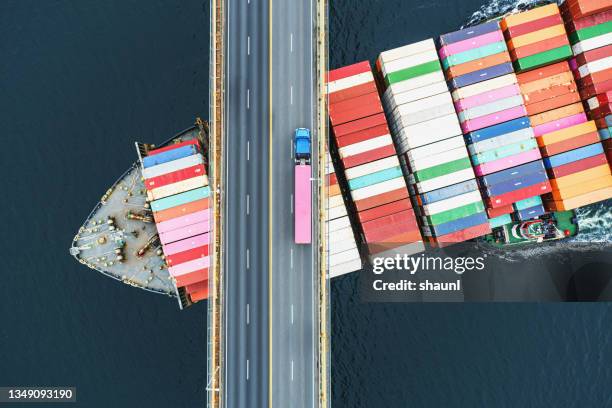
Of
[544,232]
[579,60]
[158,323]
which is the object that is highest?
[579,60]

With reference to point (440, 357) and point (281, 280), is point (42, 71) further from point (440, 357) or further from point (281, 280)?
point (440, 357)

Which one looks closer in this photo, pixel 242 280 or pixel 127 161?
pixel 242 280

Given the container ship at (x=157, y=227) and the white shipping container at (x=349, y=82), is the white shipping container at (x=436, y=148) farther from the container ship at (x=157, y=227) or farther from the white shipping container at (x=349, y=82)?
the container ship at (x=157, y=227)

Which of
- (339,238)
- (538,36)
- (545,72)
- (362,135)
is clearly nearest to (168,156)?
(339,238)

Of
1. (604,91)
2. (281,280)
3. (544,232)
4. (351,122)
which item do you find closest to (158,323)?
(281,280)

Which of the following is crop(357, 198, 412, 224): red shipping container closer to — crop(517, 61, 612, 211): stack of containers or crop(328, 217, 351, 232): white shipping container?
crop(328, 217, 351, 232): white shipping container


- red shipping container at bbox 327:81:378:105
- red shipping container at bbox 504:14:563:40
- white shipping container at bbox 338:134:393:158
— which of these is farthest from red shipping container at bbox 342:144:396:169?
red shipping container at bbox 504:14:563:40

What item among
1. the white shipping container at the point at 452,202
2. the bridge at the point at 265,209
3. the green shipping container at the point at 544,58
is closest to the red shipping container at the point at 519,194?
the white shipping container at the point at 452,202
